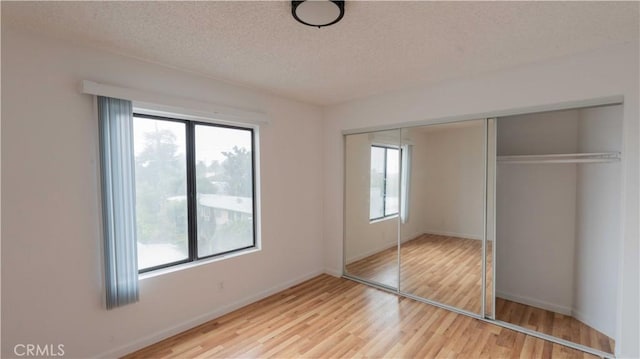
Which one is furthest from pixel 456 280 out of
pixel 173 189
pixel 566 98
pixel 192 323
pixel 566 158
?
pixel 173 189

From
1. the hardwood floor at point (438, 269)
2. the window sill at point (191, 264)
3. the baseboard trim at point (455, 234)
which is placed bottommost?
the hardwood floor at point (438, 269)

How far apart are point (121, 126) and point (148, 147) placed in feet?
1.16

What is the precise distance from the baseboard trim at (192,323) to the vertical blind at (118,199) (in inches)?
16.0

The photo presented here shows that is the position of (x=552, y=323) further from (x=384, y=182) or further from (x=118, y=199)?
(x=118, y=199)

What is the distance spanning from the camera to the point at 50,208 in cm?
211

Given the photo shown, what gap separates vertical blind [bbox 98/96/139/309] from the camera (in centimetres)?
228

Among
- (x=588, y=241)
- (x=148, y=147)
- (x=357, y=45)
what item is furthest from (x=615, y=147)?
(x=148, y=147)

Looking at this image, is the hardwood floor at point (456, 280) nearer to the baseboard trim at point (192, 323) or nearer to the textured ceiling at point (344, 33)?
the baseboard trim at point (192, 323)

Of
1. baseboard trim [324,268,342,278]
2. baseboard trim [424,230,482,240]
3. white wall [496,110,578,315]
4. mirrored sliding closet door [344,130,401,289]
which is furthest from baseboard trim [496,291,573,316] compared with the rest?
baseboard trim [324,268,342,278]

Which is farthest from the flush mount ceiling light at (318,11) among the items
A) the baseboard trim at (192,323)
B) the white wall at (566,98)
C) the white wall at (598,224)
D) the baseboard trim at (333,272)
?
the baseboard trim at (333,272)

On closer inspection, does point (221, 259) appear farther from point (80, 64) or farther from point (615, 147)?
point (615, 147)

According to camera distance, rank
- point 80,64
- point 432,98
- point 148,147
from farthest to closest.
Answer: point 432,98 < point 148,147 < point 80,64

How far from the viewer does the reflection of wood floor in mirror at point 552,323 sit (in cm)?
→ 253

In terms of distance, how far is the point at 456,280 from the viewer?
3322 millimetres
